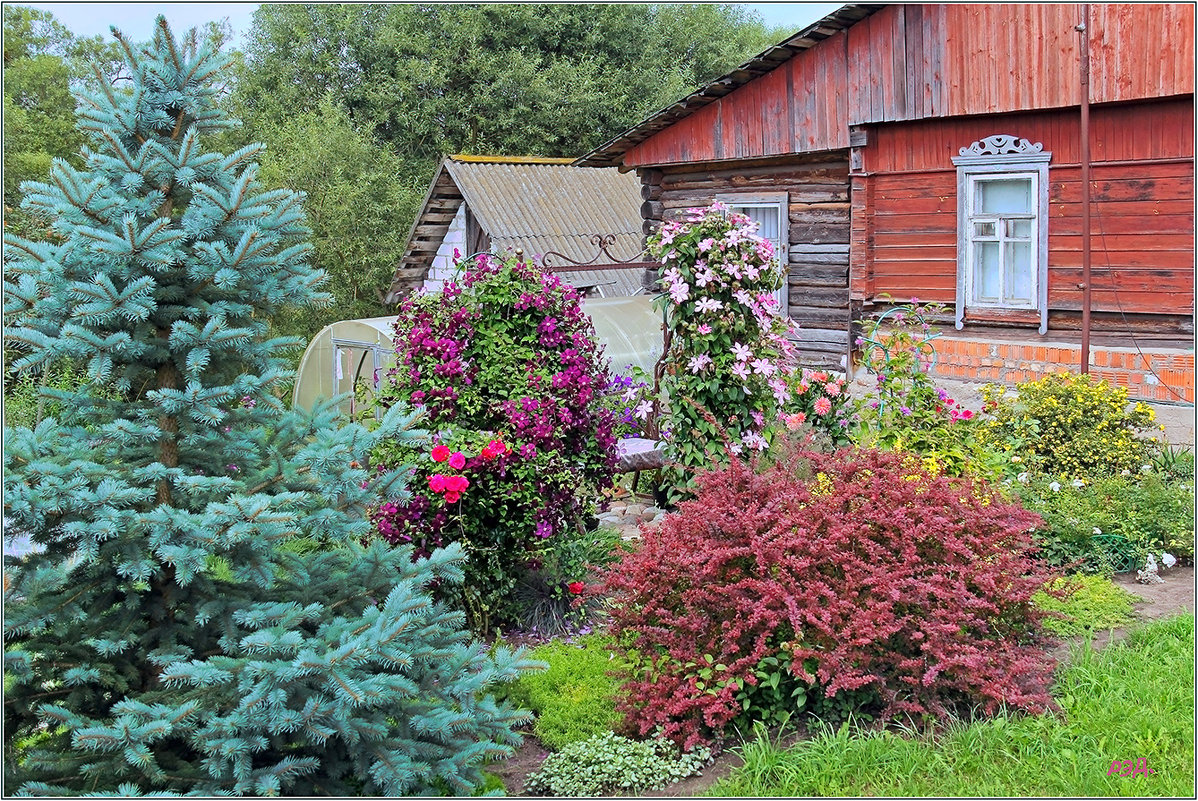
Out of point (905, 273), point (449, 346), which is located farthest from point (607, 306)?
point (449, 346)

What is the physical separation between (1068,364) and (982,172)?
209 cm

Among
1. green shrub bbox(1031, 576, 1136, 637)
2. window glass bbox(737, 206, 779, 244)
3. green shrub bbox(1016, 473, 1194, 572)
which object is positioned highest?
window glass bbox(737, 206, 779, 244)

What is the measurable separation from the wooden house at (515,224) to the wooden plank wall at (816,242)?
4243mm

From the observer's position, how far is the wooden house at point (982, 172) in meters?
9.33

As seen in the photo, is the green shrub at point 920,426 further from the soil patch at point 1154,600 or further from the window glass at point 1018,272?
the window glass at point 1018,272

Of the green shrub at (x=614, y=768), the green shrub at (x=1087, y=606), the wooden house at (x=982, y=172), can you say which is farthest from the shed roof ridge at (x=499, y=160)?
the green shrub at (x=614, y=768)

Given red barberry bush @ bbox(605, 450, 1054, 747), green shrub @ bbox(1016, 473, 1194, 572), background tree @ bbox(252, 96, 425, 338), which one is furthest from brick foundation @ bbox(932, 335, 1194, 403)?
background tree @ bbox(252, 96, 425, 338)

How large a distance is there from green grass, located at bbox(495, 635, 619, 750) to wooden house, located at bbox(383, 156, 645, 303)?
11.4 meters

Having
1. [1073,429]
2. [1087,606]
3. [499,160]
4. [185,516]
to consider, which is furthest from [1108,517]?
[499,160]

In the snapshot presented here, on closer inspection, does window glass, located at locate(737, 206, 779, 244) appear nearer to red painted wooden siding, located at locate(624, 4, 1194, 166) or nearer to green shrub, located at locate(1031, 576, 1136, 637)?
red painted wooden siding, located at locate(624, 4, 1194, 166)

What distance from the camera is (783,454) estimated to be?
575 centimetres

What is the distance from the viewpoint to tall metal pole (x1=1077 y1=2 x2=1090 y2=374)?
30.6 ft

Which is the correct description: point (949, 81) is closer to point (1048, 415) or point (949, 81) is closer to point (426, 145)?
point (1048, 415)

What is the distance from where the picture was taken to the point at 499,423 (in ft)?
19.4
